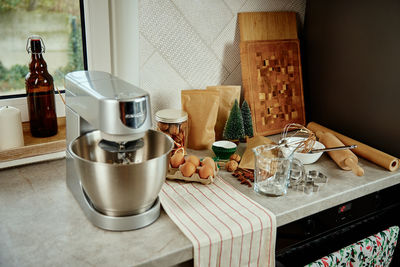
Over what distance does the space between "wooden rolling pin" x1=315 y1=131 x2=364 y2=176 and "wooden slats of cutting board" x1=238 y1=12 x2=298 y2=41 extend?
0.46 metres

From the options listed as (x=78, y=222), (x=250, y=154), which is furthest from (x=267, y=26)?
(x=78, y=222)

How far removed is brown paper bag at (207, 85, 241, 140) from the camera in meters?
1.42

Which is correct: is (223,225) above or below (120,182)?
below

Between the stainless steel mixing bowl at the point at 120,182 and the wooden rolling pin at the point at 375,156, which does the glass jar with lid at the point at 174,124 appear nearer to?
the stainless steel mixing bowl at the point at 120,182

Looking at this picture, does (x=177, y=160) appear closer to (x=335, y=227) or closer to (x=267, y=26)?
(x=335, y=227)

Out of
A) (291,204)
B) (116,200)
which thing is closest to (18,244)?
(116,200)

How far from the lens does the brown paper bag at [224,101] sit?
1.42 m

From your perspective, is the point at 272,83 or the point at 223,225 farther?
the point at 272,83

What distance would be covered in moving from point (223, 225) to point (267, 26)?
0.92m

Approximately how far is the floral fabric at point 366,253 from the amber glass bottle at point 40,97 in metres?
0.92

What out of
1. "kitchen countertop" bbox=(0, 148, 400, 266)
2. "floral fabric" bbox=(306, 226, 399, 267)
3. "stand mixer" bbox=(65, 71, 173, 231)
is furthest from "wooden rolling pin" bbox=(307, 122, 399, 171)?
"stand mixer" bbox=(65, 71, 173, 231)

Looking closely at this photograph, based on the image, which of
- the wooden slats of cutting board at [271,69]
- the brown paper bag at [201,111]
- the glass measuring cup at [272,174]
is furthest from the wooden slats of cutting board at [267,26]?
the glass measuring cup at [272,174]

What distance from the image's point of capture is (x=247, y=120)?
1410 millimetres

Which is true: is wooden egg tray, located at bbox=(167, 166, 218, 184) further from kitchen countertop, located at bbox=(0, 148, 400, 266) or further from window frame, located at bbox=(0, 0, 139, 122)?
window frame, located at bbox=(0, 0, 139, 122)
